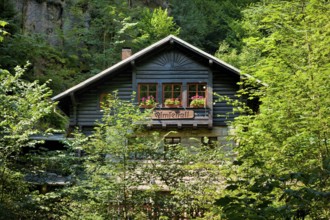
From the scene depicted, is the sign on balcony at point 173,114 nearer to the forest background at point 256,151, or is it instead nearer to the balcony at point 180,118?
the balcony at point 180,118

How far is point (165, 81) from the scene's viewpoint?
20.7 m

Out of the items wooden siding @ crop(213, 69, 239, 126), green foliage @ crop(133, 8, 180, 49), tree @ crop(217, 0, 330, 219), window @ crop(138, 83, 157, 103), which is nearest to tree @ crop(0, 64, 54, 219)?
tree @ crop(217, 0, 330, 219)

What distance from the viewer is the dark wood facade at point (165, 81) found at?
20.3 meters

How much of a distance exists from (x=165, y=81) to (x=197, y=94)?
1.65 m

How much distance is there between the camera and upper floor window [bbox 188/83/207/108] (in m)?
20.2

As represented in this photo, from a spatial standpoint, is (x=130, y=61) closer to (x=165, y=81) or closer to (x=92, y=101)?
(x=165, y=81)

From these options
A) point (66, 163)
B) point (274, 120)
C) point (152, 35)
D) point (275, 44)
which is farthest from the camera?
point (152, 35)

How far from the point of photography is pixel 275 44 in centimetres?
877

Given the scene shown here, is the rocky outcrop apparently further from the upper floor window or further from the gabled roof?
the upper floor window

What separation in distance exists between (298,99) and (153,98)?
13.4 metres

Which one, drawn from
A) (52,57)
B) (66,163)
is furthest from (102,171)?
(52,57)

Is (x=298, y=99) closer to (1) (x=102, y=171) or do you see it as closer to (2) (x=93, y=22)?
(1) (x=102, y=171)

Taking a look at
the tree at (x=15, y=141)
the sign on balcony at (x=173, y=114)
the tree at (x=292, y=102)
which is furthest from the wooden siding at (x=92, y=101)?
the tree at (x=292, y=102)

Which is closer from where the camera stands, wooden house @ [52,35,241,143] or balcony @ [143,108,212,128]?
balcony @ [143,108,212,128]
